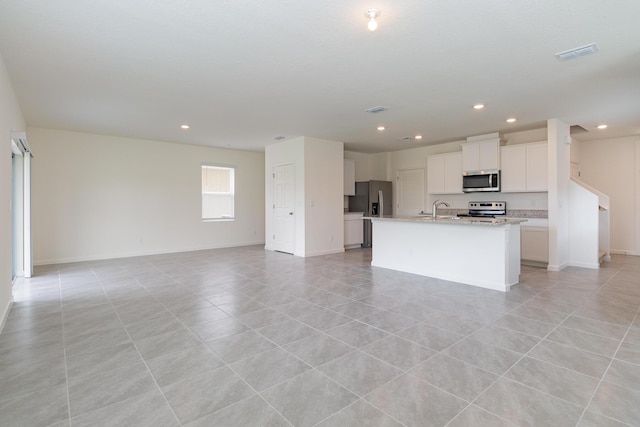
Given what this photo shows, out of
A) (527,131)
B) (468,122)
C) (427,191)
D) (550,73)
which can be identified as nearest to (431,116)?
(468,122)

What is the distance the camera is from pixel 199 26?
2650 millimetres

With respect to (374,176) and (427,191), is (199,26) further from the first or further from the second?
(374,176)

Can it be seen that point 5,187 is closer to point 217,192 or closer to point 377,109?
point 377,109

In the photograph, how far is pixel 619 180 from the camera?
7250 mm

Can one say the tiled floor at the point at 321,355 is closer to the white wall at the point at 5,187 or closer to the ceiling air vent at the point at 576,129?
the white wall at the point at 5,187

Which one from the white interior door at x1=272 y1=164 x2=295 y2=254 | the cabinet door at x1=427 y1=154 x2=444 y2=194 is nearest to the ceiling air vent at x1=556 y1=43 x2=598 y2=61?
the cabinet door at x1=427 y1=154 x2=444 y2=194

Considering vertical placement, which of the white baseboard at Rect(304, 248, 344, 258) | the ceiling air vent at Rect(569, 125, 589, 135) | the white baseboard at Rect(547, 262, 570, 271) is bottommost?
the white baseboard at Rect(547, 262, 570, 271)

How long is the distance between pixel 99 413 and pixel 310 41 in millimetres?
3062

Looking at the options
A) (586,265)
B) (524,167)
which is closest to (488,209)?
(524,167)

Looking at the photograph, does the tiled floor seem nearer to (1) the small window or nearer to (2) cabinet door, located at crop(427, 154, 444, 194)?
(2) cabinet door, located at crop(427, 154, 444, 194)

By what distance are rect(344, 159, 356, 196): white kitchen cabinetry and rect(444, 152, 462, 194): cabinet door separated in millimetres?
2358

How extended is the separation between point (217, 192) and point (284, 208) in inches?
86.9

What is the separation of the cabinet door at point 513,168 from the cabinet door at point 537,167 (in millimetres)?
84

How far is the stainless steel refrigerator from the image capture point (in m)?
8.69
